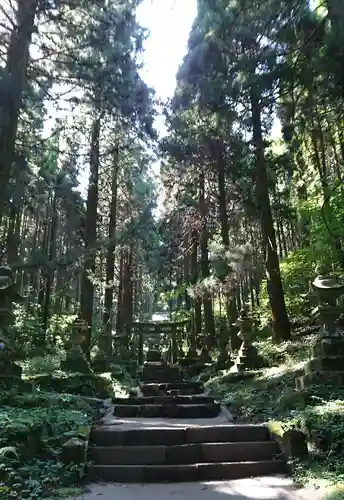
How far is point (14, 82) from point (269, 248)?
753cm

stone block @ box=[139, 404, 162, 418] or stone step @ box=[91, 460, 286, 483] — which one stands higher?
stone block @ box=[139, 404, 162, 418]

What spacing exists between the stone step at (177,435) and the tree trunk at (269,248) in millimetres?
5711

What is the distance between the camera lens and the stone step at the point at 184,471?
5395mm

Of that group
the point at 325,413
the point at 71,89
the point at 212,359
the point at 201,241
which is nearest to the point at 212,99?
the point at 71,89

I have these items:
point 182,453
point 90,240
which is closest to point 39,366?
point 90,240

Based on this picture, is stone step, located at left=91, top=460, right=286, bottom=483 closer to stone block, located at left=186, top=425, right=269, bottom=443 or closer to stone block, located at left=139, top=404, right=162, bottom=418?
stone block, located at left=186, top=425, right=269, bottom=443

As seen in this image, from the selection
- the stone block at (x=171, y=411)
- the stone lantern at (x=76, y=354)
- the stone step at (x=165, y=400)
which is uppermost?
the stone lantern at (x=76, y=354)

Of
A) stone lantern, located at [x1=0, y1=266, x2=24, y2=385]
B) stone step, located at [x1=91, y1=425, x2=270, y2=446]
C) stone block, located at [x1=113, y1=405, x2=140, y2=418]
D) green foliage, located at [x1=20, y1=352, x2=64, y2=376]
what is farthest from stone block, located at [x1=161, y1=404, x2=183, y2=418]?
green foliage, located at [x1=20, y1=352, x2=64, y2=376]

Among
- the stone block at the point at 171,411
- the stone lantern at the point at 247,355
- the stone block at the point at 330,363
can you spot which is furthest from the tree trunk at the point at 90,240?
the stone block at the point at 330,363

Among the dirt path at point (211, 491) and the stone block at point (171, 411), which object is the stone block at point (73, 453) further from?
the stone block at point (171, 411)

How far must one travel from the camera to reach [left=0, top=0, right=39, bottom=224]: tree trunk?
7902 millimetres

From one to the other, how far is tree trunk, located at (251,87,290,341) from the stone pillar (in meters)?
3.85

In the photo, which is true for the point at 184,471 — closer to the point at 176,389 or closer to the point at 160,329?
the point at 176,389

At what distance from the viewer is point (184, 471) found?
5465 millimetres
